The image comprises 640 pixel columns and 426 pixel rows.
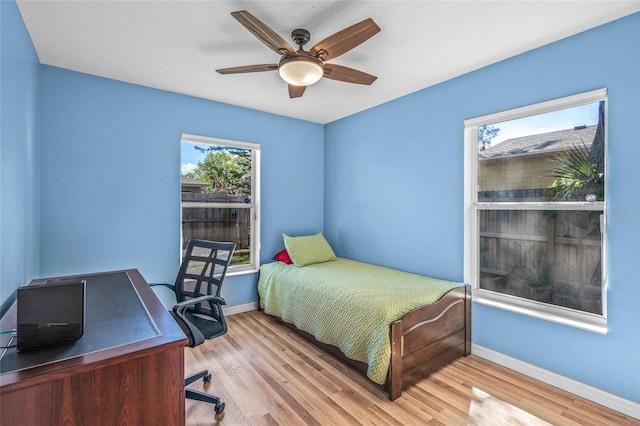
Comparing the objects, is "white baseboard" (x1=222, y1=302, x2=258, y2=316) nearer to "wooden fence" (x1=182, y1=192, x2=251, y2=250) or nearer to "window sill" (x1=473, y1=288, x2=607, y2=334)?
"wooden fence" (x1=182, y1=192, x2=251, y2=250)

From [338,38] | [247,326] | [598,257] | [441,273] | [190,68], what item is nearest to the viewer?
[338,38]

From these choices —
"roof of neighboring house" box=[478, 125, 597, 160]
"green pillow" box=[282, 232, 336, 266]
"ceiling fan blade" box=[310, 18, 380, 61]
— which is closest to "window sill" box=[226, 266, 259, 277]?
"green pillow" box=[282, 232, 336, 266]

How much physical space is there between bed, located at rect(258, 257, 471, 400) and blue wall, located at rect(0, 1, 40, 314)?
2.06 m

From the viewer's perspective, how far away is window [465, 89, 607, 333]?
84.6 inches

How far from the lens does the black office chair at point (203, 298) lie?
6.39ft

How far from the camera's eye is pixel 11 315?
1.49 m

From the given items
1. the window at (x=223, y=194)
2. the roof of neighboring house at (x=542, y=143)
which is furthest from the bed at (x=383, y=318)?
the roof of neighboring house at (x=542, y=143)

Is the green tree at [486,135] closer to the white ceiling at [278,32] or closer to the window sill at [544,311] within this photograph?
the white ceiling at [278,32]

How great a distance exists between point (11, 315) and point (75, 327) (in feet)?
1.88

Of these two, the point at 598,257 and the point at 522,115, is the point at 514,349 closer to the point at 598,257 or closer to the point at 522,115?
the point at 598,257

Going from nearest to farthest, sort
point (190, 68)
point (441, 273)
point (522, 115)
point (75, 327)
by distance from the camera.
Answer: point (75, 327) → point (522, 115) → point (190, 68) → point (441, 273)

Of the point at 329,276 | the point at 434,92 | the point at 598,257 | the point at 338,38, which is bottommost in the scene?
the point at 329,276

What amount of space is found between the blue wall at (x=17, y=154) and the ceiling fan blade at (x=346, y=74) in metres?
1.79

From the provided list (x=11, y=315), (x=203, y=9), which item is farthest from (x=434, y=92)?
(x=11, y=315)
